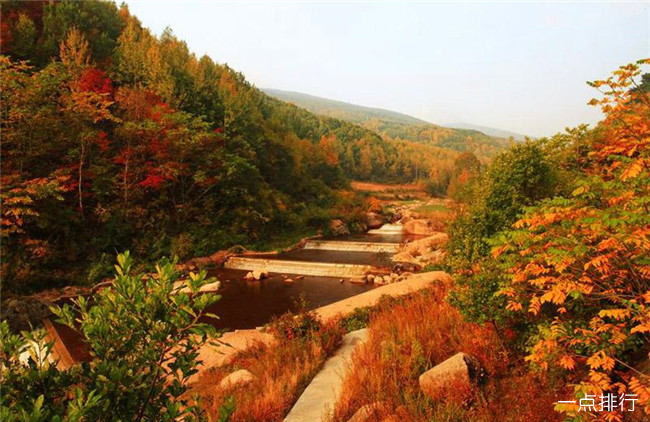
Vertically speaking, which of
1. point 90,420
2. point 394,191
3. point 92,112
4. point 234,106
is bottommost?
point 394,191

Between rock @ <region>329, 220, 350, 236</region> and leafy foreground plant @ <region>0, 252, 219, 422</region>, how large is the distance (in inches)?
1083

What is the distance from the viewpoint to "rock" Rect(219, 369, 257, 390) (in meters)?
6.17

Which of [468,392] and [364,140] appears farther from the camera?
[364,140]

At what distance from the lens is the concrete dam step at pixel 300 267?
1758 cm

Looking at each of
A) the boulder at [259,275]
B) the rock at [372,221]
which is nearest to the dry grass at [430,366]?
the boulder at [259,275]

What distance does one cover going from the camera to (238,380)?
6.39 metres

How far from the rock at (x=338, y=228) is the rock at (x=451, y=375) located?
81.6 feet

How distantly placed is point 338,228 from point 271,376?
24.5 metres

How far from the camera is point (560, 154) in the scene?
8102 millimetres

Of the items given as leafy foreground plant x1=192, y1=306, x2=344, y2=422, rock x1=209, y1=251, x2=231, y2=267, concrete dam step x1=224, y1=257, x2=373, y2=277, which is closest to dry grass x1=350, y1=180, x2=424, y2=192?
rock x1=209, y1=251, x2=231, y2=267

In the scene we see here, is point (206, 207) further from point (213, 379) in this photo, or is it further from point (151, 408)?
point (151, 408)

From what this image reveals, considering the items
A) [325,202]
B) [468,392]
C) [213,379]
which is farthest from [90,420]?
[325,202]

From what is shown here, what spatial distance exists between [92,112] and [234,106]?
1409 centimetres

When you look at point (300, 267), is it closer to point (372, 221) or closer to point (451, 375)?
point (451, 375)
